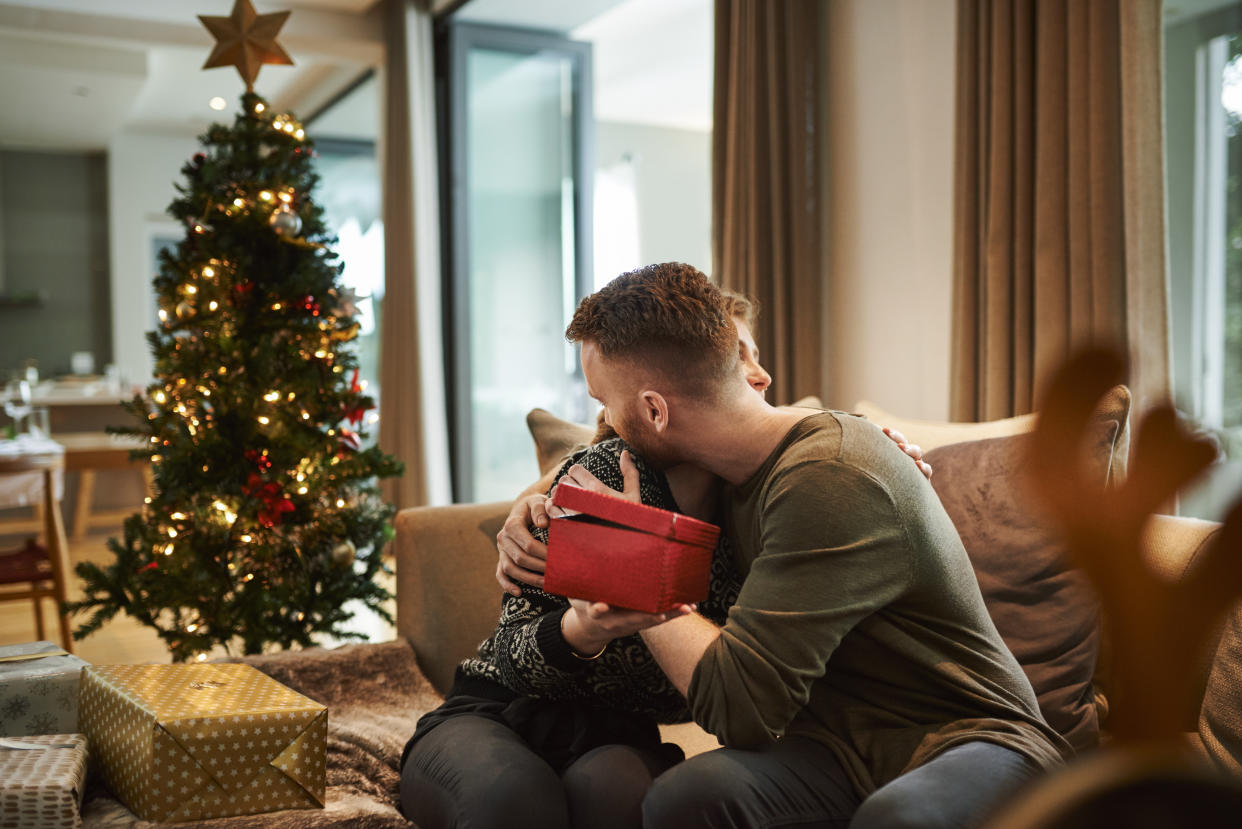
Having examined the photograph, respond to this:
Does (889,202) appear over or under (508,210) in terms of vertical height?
under

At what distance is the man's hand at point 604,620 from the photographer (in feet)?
3.61

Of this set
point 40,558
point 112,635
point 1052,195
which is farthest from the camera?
point 112,635

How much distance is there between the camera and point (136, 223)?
7.91m

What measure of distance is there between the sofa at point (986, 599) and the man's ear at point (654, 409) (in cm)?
46

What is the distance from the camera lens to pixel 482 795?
1.19 m

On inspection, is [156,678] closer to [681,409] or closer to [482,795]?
[482,795]

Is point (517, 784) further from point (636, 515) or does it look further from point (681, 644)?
point (636, 515)

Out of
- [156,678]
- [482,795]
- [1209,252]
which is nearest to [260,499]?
[156,678]

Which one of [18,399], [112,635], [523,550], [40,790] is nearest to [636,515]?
[523,550]

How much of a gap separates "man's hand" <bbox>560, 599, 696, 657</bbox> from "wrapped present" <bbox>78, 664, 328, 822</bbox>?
1.51 feet

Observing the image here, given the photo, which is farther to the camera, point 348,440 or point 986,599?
point 348,440

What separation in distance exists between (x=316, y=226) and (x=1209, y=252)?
6.65ft

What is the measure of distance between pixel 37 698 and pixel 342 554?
882 millimetres

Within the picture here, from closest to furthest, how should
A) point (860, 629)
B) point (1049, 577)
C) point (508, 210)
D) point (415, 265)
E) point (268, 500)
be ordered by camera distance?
1. point (860, 629)
2. point (1049, 577)
3. point (268, 500)
4. point (415, 265)
5. point (508, 210)
